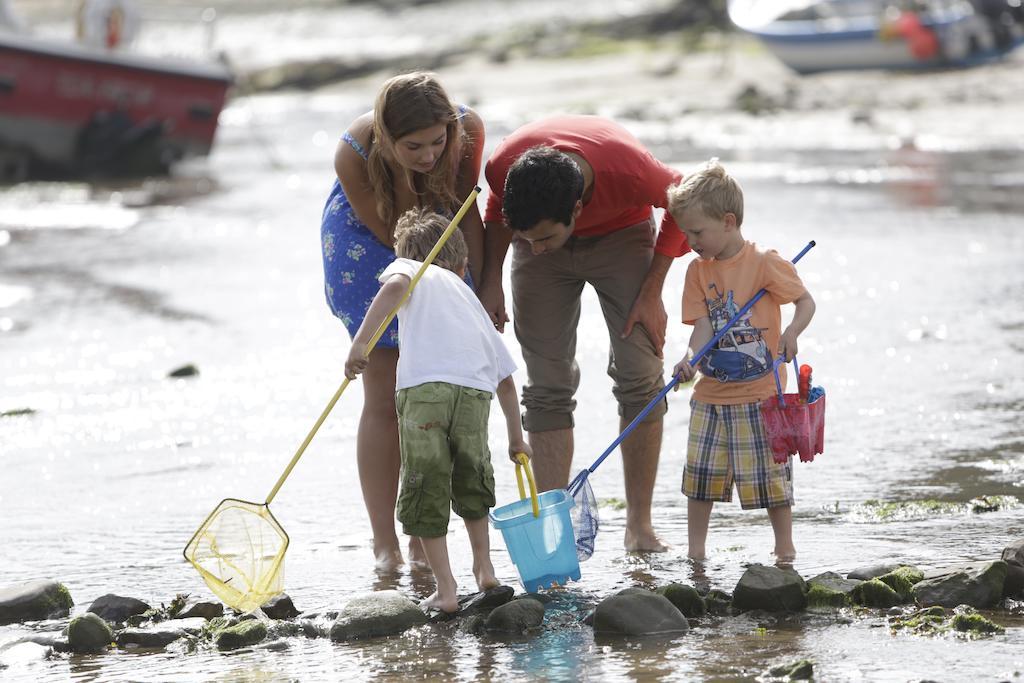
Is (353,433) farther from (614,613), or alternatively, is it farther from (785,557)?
(614,613)

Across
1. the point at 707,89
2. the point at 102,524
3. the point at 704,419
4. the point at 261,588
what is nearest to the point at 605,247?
the point at 704,419

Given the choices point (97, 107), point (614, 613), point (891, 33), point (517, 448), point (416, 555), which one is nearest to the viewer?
point (614, 613)

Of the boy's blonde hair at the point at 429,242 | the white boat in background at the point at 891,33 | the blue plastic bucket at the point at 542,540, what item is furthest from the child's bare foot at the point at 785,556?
the white boat in background at the point at 891,33

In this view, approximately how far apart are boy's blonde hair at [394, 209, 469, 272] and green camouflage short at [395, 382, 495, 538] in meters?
0.41

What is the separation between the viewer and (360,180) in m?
4.88

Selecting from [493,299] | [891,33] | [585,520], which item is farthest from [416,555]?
[891,33]

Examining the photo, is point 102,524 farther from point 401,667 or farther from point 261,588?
point 401,667

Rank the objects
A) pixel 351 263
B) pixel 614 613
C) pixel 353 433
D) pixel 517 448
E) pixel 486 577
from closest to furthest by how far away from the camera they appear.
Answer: pixel 614 613
pixel 517 448
pixel 486 577
pixel 351 263
pixel 353 433

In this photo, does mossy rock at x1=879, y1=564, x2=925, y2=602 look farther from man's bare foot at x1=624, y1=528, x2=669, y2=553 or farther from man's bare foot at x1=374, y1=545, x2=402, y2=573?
man's bare foot at x1=374, y1=545, x2=402, y2=573

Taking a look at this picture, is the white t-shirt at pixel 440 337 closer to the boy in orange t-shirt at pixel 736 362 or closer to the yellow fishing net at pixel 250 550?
the yellow fishing net at pixel 250 550

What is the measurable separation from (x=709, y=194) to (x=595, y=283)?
639 millimetres

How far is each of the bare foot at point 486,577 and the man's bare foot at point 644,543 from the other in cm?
66

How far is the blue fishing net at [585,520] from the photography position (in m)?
4.71

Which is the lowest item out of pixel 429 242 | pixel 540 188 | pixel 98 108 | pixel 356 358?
pixel 356 358
